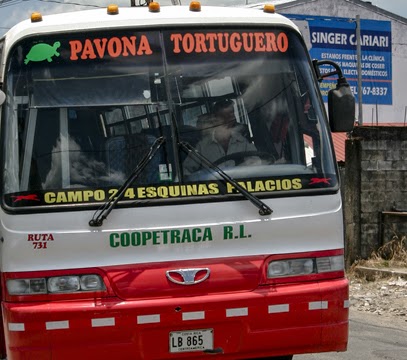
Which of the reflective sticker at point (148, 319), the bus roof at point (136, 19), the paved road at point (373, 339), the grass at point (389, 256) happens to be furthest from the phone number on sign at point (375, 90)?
the reflective sticker at point (148, 319)

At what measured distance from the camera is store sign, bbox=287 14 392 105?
1328 inches

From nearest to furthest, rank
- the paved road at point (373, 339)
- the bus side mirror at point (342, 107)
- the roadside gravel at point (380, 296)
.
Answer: the bus side mirror at point (342, 107) < the paved road at point (373, 339) < the roadside gravel at point (380, 296)

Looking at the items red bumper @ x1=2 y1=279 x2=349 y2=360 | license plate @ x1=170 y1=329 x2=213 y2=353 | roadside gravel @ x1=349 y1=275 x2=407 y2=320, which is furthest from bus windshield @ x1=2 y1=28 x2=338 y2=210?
roadside gravel @ x1=349 y1=275 x2=407 y2=320

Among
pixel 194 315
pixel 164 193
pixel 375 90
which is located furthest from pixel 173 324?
pixel 375 90

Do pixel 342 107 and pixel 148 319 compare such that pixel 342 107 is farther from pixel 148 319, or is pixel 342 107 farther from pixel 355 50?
pixel 355 50

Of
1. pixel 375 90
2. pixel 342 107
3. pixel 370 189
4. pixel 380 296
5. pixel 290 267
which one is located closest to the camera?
pixel 290 267

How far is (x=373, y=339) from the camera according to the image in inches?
360

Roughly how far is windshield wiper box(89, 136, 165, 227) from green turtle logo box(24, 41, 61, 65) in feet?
3.02

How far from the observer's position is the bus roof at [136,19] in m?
6.17

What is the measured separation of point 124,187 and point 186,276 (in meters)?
0.71

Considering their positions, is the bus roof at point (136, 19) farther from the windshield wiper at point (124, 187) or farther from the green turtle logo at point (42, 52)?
the windshield wiper at point (124, 187)

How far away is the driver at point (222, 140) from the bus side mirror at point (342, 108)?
2.61ft

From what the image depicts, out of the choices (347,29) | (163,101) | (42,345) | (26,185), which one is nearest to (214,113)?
(163,101)

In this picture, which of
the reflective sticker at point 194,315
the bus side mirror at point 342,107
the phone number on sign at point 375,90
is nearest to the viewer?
the reflective sticker at point 194,315
